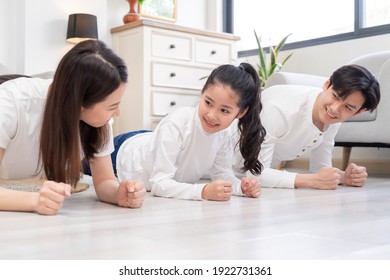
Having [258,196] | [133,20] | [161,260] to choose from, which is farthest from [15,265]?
[133,20]

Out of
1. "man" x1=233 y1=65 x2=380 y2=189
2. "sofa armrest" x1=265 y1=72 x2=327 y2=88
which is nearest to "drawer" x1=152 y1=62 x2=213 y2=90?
"sofa armrest" x1=265 y1=72 x2=327 y2=88

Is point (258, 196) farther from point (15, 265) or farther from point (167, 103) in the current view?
point (167, 103)

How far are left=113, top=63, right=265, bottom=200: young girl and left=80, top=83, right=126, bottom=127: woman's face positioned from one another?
1.36 feet

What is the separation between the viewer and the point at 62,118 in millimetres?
1290

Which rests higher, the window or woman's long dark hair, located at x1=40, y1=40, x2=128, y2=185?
the window

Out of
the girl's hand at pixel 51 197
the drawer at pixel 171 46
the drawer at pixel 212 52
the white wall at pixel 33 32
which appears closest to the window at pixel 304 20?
the drawer at pixel 212 52

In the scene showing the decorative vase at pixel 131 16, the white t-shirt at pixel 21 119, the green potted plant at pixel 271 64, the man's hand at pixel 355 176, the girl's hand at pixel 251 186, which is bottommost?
the man's hand at pixel 355 176

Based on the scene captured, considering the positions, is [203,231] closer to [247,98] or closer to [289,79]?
[247,98]

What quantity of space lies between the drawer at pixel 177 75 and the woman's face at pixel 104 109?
2616 mm

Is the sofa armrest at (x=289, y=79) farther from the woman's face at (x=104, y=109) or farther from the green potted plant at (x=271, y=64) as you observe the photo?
the woman's face at (x=104, y=109)

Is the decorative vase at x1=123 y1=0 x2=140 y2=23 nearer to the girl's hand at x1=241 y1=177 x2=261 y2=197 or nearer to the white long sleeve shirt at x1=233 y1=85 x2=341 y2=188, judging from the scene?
the white long sleeve shirt at x1=233 y1=85 x2=341 y2=188

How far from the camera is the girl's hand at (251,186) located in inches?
69.6

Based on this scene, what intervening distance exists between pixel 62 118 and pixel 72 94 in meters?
0.07

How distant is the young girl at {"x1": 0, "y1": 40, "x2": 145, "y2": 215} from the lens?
1.27 metres
